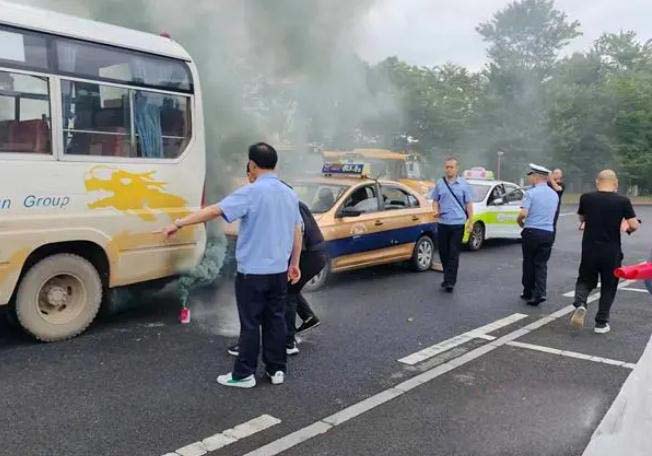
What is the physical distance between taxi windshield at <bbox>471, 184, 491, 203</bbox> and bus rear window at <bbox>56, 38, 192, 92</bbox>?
7.65 metres

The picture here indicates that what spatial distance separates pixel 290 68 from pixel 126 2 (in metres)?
3.11

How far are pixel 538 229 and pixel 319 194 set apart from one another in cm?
275

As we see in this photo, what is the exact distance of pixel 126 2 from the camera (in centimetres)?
808

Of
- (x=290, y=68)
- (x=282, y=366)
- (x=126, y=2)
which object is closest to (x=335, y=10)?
(x=290, y=68)

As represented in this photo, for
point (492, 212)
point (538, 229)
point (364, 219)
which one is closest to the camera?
point (538, 229)

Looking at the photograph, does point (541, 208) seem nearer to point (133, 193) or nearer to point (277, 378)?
point (277, 378)

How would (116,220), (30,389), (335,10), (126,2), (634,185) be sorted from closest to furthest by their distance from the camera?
(30,389) < (116,220) < (126,2) < (335,10) < (634,185)

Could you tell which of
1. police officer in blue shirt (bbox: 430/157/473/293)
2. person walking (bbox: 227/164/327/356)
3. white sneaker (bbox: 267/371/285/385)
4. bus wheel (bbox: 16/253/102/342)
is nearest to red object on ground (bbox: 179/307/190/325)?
bus wheel (bbox: 16/253/102/342)

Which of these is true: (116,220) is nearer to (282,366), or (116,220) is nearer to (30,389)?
(30,389)

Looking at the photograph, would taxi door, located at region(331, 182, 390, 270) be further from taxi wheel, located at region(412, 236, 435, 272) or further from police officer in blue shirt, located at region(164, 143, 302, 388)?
police officer in blue shirt, located at region(164, 143, 302, 388)

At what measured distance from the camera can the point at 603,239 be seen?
606 centimetres

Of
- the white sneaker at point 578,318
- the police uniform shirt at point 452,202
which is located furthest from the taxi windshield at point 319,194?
the white sneaker at point 578,318

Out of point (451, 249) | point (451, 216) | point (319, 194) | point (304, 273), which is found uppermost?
point (319, 194)

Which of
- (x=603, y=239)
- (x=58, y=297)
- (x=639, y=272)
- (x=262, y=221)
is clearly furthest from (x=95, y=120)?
Answer: (x=603, y=239)
